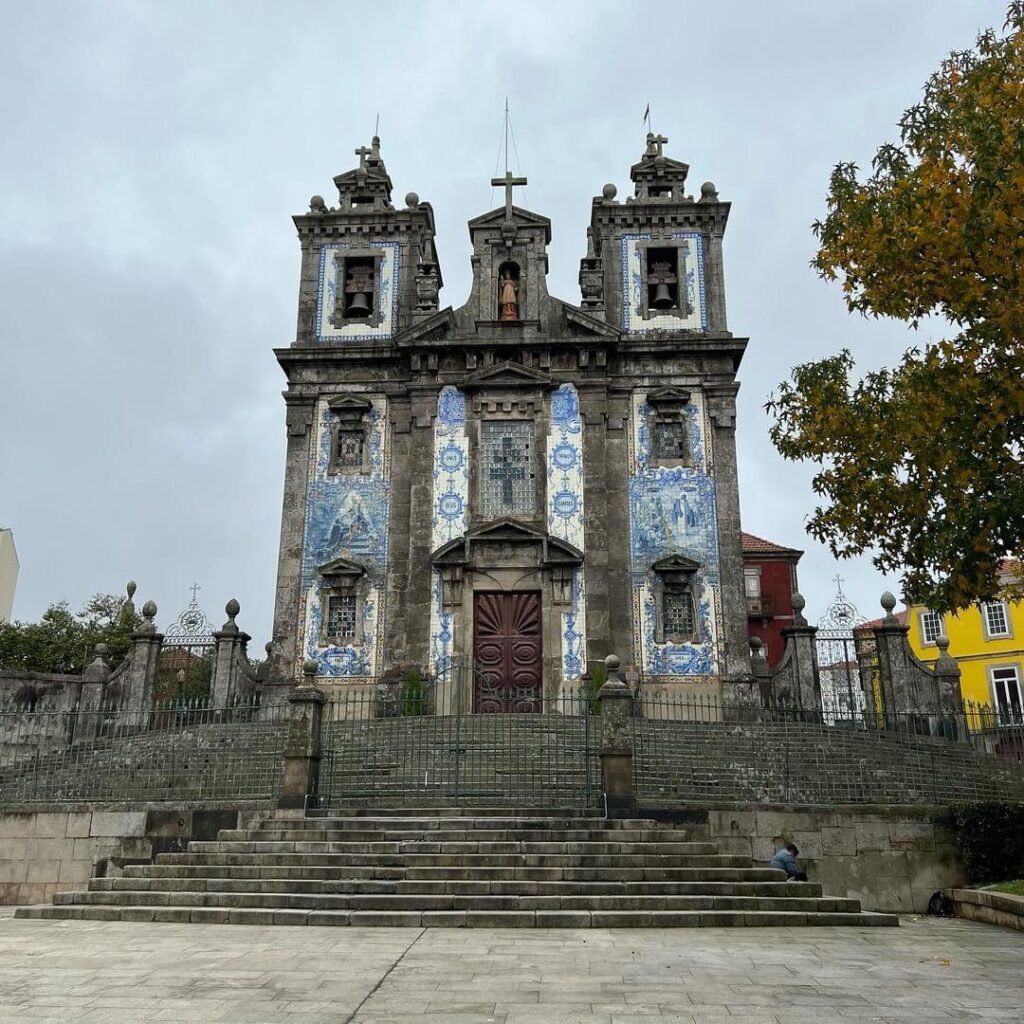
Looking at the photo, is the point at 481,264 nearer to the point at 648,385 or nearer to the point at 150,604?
the point at 648,385

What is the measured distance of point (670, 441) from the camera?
23.0m

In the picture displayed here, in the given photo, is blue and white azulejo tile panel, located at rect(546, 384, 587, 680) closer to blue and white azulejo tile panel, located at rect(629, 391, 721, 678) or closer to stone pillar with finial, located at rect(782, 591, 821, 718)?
blue and white azulejo tile panel, located at rect(629, 391, 721, 678)

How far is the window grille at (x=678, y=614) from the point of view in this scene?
846 inches

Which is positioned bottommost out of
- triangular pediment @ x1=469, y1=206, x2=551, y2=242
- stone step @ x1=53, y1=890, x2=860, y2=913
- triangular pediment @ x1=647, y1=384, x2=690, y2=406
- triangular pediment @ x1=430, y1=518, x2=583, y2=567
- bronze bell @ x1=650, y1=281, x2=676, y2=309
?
stone step @ x1=53, y1=890, x2=860, y2=913

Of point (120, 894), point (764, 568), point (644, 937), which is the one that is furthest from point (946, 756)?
point (764, 568)

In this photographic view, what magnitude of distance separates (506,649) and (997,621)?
24330mm

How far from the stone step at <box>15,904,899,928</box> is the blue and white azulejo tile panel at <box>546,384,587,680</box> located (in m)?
11.2

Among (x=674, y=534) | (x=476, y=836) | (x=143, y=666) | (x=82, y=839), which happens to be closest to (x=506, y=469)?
(x=674, y=534)

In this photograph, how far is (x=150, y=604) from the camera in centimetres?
2195

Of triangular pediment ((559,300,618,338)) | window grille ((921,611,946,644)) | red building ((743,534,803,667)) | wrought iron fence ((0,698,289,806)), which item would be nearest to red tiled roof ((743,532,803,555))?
red building ((743,534,803,667))

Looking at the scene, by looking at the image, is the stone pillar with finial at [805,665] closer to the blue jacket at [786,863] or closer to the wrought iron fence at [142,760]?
the blue jacket at [786,863]

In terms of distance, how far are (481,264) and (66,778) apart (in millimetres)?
15217

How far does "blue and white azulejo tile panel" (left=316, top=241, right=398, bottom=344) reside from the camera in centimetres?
2445

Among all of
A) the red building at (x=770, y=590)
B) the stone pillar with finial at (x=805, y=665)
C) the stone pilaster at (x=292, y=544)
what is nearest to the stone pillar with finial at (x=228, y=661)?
the stone pilaster at (x=292, y=544)
